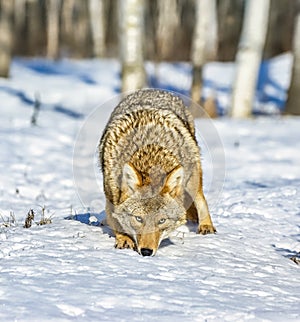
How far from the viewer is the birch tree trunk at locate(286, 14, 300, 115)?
13.7m

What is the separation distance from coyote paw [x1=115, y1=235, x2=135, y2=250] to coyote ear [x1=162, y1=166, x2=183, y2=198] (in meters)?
0.49

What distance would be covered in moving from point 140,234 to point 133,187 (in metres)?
0.37

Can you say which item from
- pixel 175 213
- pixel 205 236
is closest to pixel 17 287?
pixel 175 213

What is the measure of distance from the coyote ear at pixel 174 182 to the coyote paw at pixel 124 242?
49 centimetres

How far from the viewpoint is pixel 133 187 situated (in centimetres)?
493

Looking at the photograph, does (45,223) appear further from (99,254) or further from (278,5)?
(278,5)

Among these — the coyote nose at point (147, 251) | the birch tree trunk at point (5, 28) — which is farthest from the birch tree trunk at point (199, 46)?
the coyote nose at point (147, 251)

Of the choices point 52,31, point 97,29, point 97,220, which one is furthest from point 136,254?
point 52,31

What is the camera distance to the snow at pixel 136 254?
3.73m

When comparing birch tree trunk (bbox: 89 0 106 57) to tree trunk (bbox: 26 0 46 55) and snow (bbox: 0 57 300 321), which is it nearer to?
tree trunk (bbox: 26 0 46 55)

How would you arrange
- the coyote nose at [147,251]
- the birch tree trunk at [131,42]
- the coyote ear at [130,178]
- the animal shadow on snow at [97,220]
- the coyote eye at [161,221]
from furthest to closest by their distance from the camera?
the birch tree trunk at [131,42] < the animal shadow on snow at [97,220] < the coyote eye at [161,221] < the coyote ear at [130,178] < the coyote nose at [147,251]

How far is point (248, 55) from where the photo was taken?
13570 mm

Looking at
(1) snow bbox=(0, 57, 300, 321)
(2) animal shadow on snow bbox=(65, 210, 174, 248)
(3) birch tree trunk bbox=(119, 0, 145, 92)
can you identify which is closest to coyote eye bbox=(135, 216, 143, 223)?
(1) snow bbox=(0, 57, 300, 321)

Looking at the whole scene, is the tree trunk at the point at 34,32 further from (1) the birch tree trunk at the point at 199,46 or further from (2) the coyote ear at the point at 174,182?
(2) the coyote ear at the point at 174,182
